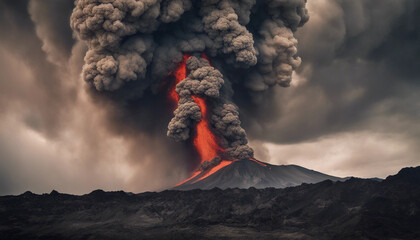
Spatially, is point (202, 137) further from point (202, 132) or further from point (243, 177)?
point (243, 177)

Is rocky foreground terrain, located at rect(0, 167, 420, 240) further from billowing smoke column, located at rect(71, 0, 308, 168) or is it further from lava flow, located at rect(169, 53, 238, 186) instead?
lava flow, located at rect(169, 53, 238, 186)

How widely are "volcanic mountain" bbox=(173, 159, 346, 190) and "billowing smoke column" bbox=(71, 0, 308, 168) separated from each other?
60.9 inches

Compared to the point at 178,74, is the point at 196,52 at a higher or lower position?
higher

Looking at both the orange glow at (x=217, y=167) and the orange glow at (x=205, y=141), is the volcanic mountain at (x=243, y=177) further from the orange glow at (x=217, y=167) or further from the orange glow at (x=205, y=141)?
the orange glow at (x=205, y=141)

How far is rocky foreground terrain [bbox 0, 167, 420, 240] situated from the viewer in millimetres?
25156

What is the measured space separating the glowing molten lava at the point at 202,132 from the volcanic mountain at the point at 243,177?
5.66 ft

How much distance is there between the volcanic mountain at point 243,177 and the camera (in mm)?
46750

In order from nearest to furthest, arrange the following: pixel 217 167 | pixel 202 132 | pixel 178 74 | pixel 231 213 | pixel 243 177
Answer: pixel 231 213 → pixel 243 177 → pixel 178 74 → pixel 202 132 → pixel 217 167

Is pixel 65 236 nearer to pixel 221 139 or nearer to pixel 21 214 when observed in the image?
pixel 21 214

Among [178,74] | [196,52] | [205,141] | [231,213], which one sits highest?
[196,52]

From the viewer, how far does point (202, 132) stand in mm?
50719

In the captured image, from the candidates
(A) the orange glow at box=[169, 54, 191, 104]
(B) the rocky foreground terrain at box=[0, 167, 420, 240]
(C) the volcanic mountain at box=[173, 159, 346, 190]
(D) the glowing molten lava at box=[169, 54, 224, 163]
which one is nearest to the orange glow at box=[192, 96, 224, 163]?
(D) the glowing molten lava at box=[169, 54, 224, 163]

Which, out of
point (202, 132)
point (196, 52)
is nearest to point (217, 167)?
point (202, 132)

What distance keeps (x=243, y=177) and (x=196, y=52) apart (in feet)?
48.8
